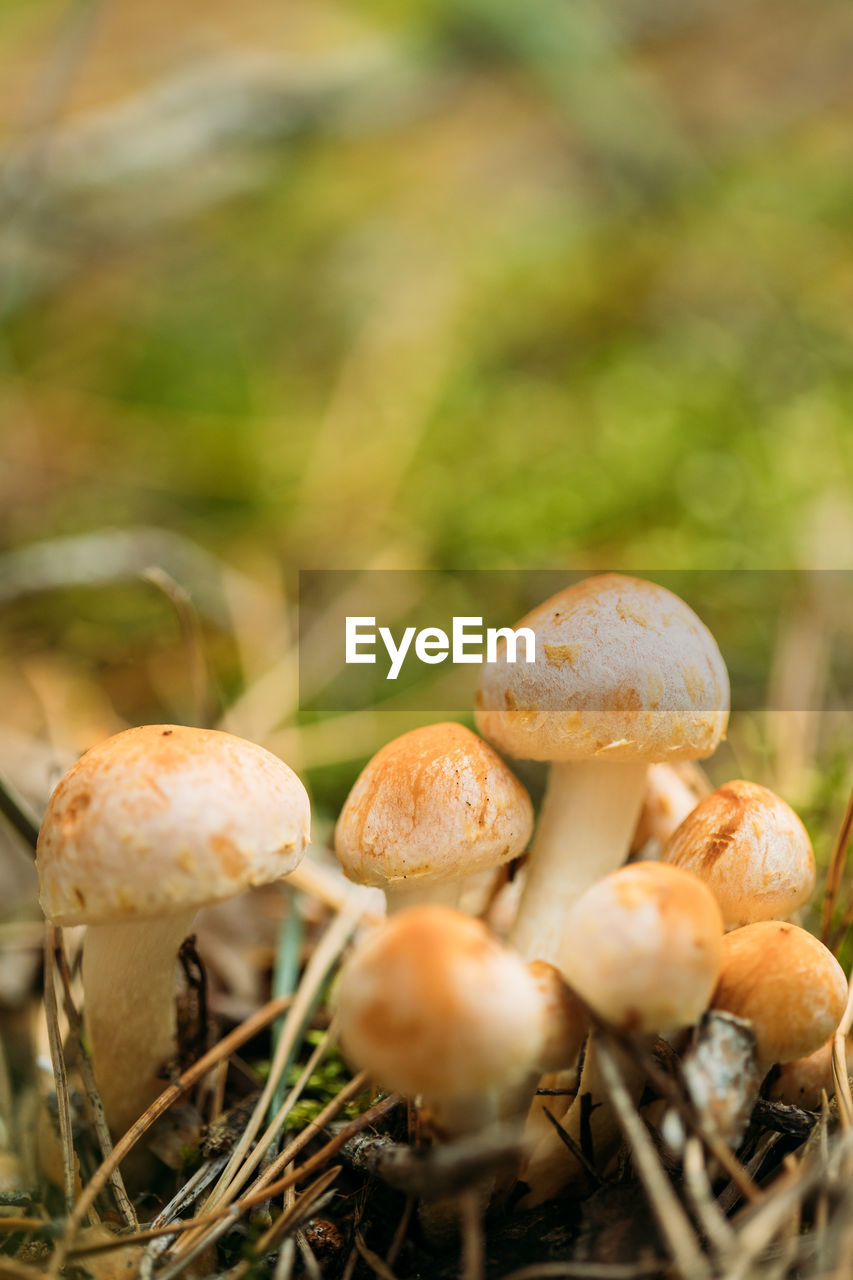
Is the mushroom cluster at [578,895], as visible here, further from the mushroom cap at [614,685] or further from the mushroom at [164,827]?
the mushroom at [164,827]

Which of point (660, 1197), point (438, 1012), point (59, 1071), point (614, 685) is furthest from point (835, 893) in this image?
point (59, 1071)

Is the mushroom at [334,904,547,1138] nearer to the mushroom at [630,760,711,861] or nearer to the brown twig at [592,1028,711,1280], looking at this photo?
the brown twig at [592,1028,711,1280]

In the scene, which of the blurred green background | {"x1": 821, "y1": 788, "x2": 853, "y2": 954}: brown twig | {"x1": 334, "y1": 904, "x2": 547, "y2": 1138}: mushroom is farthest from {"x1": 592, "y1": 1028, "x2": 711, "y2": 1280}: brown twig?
the blurred green background

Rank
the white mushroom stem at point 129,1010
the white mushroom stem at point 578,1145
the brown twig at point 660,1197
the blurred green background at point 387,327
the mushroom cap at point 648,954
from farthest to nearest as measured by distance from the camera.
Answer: the blurred green background at point 387,327
the white mushroom stem at point 129,1010
the white mushroom stem at point 578,1145
the mushroom cap at point 648,954
the brown twig at point 660,1197

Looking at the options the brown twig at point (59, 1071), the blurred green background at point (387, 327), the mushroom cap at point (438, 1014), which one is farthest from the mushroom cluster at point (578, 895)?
the blurred green background at point (387, 327)

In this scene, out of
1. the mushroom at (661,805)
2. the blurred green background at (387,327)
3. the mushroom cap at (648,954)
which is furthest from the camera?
the blurred green background at (387,327)

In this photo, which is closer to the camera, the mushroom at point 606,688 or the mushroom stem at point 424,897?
the mushroom at point 606,688

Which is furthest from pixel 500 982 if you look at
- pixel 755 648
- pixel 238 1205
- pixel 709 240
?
pixel 709 240
